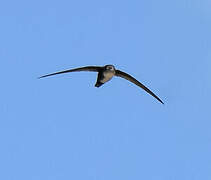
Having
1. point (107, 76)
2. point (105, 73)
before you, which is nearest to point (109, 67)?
point (105, 73)

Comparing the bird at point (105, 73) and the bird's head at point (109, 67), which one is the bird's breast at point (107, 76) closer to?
the bird at point (105, 73)

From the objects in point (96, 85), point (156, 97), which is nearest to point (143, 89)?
point (156, 97)

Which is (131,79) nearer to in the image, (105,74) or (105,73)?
(105,74)

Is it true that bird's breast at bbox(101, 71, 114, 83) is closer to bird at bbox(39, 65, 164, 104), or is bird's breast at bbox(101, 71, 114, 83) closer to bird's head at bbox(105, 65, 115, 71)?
bird at bbox(39, 65, 164, 104)

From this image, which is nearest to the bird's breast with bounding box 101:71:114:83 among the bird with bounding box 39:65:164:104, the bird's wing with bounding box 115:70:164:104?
the bird with bounding box 39:65:164:104

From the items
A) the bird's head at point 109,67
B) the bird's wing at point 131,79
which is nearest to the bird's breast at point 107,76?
the bird's head at point 109,67

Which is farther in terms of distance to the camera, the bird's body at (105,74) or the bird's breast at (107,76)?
the bird's breast at (107,76)

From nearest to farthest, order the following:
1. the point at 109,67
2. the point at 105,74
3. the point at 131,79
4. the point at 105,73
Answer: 1. the point at 109,67
2. the point at 105,73
3. the point at 105,74
4. the point at 131,79

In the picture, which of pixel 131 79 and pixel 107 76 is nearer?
pixel 107 76

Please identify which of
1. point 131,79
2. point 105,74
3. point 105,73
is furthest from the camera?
point 131,79

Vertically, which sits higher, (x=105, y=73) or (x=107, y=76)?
(x=105, y=73)

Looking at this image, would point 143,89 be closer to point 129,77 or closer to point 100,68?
point 129,77

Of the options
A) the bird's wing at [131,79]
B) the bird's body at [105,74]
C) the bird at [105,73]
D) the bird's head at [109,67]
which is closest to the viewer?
the bird's head at [109,67]

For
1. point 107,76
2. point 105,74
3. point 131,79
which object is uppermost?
point 131,79
